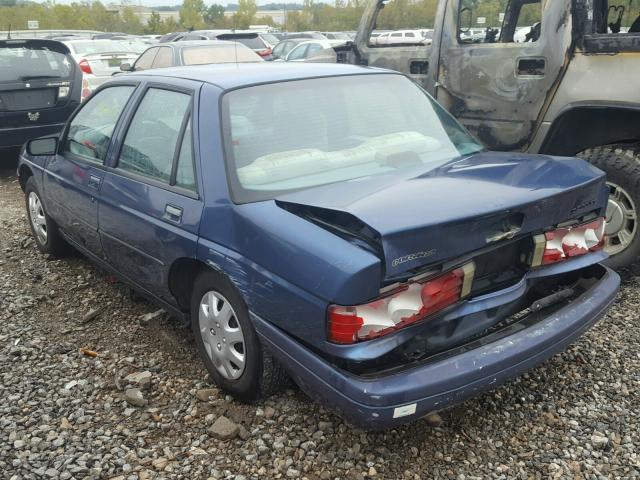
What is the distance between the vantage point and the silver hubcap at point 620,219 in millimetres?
4113

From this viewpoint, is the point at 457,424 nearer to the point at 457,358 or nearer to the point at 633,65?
the point at 457,358

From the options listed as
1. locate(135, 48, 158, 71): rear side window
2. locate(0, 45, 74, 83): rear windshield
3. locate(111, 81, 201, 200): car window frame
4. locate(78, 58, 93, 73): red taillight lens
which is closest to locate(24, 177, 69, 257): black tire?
locate(111, 81, 201, 200): car window frame

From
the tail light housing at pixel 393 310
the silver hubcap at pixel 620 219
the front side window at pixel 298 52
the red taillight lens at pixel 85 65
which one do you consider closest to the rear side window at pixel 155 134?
the tail light housing at pixel 393 310

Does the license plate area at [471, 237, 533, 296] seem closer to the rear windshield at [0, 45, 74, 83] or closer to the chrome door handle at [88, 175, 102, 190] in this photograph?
the chrome door handle at [88, 175, 102, 190]

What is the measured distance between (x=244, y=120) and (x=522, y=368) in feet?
5.52

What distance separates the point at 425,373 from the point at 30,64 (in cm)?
734

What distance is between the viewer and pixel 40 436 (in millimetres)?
2828

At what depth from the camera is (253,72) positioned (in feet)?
10.8

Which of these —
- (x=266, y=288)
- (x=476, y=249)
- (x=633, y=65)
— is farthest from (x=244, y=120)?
(x=633, y=65)

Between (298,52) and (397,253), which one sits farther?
(298,52)

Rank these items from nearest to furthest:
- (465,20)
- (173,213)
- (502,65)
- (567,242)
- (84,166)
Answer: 1. (567,242)
2. (173,213)
3. (84,166)
4. (502,65)
5. (465,20)

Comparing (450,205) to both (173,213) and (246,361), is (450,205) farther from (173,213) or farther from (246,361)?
(173,213)

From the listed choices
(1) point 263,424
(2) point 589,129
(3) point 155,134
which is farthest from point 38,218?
(2) point 589,129

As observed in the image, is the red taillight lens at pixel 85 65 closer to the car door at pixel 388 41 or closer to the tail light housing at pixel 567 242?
the car door at pixel 388 41
